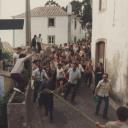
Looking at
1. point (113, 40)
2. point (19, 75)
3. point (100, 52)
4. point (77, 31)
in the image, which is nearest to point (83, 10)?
point (77, 31)

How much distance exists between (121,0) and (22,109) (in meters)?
9.96

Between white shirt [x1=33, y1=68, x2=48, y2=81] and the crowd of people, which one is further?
white shirt [x1=33, y1=68, x2=48, y2=81]

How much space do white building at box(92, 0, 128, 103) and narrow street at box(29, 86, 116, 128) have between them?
1442 mm

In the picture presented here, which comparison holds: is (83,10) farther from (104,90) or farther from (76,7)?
(104,90)

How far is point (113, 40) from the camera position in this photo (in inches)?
945

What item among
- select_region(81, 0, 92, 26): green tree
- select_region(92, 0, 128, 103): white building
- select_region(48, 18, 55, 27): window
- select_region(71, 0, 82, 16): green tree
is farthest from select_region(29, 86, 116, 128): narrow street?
select_region(71, 0, 82, 16): green tree

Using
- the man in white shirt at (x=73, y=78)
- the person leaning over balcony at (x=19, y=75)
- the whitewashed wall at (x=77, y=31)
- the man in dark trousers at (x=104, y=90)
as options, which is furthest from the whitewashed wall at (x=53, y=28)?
the person leaning over balcony at (x=19, y=75)

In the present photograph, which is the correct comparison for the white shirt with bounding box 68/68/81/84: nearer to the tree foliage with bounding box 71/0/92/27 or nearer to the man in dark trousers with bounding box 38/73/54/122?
the man in dark trousers with bounding box 38/73/54/122

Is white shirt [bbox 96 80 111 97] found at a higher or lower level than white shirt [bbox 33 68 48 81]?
lower

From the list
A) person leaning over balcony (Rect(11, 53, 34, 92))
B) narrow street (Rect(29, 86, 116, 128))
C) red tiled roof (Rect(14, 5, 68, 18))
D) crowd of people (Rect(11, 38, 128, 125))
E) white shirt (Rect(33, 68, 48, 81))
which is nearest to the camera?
person leaning over balcony (Rect(11, 53, 34, 92))

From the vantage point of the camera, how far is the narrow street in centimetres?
1820

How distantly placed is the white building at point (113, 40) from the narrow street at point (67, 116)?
1.44 m

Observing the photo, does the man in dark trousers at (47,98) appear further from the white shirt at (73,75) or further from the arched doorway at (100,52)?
the arched doorway at (100,52)

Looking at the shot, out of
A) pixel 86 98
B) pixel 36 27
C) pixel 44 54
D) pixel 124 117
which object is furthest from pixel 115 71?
pixel 36 27
